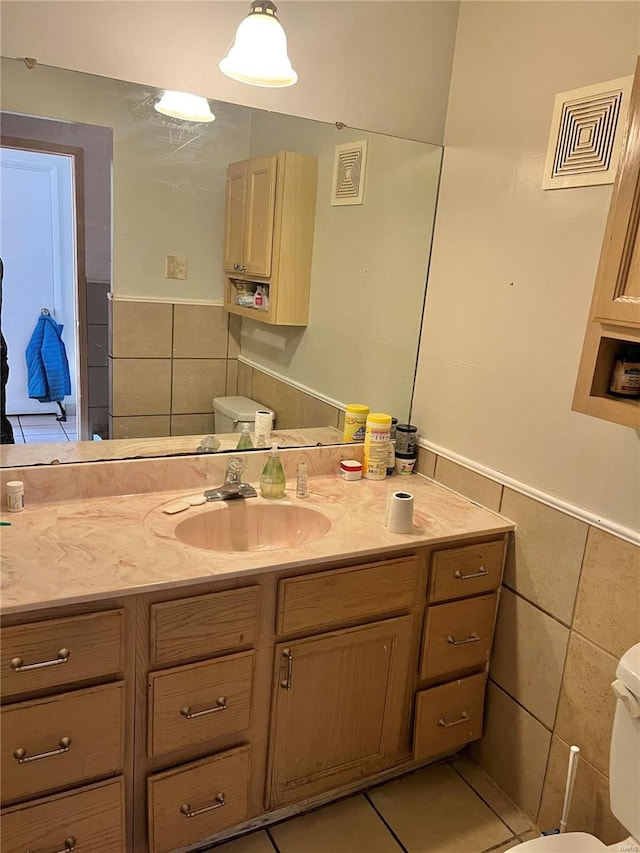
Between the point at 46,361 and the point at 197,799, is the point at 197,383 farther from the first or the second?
the point at 197,799

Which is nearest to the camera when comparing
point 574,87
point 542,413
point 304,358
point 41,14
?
point 41,14

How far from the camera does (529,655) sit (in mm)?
1643

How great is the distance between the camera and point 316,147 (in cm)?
175

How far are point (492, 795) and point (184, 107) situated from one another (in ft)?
6.70

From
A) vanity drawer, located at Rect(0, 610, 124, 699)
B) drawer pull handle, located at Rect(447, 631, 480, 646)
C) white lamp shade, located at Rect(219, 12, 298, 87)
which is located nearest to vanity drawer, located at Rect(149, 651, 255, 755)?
vanity drawer, located at Rect(0, 610, 124, 699)

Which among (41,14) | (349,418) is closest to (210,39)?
→ (41,14)

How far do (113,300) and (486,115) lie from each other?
3.72 ft

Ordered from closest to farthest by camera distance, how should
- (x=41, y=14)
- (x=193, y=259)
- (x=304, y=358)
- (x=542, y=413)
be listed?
(x=41, y=14)
(x=542, y=413)
(x=193, y=259)
(x=304, y=358)

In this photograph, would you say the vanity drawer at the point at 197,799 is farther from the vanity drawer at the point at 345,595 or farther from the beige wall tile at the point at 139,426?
the beige wall tile at the point at 139,426

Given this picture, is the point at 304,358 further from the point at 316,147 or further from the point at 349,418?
the point at 316,147

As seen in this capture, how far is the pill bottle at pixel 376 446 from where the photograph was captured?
73.2 inches

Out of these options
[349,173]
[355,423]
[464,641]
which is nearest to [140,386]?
[355,423]

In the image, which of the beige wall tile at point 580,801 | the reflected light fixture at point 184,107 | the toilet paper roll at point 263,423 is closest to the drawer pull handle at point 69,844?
the toilet paper roll at point 263,423

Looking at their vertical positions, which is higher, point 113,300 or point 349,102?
point 349,102
